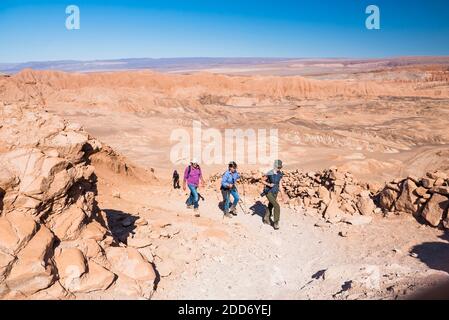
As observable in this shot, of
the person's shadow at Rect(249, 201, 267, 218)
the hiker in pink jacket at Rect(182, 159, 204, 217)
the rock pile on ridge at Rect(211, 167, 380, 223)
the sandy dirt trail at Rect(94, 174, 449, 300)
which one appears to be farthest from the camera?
the person's shadow at Rect(249, 201, 267, 218)

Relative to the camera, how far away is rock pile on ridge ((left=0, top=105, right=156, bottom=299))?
4.08 meters

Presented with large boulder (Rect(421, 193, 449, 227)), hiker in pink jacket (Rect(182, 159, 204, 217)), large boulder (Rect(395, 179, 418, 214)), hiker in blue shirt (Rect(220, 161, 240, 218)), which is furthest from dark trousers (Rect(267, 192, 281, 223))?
large boulder (Rect(421, 193, 449, 227))

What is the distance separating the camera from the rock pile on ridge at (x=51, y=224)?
4.08 meters

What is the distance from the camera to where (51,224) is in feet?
15.6

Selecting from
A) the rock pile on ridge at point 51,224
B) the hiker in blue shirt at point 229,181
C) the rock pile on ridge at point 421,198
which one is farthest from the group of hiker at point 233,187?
the rock pile on ridge at point 51,224

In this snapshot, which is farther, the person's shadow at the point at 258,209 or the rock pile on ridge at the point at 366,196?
the person's shadow at the point at 258,209

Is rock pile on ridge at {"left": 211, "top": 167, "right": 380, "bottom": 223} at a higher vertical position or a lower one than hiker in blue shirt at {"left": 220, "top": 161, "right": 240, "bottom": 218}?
lower

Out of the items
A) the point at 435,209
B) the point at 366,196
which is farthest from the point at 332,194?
the point at 435,209

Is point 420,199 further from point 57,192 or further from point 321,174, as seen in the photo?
point 57,192

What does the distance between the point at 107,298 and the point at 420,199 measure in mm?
5981

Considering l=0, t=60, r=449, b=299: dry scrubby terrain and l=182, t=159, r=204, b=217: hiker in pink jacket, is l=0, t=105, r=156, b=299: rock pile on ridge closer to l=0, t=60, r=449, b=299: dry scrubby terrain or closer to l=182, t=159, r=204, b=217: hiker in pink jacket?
l=0, t=60, r=449, b=299: dry scrubby terrain

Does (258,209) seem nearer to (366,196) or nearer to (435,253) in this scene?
(366,196)

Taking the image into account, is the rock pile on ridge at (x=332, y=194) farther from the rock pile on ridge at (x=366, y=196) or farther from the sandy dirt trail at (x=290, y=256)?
the sandy dirt trail at (x=290, y=256)
